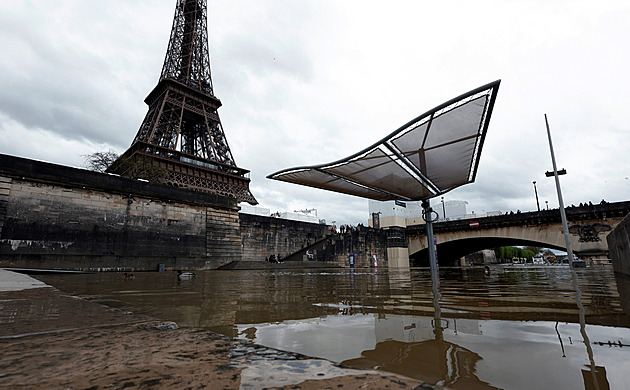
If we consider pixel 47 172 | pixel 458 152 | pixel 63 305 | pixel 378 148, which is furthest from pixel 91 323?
pixel 47 172

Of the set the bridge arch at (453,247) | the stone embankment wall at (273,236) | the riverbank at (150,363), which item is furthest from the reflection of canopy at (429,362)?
the bridge arch at (453,247)

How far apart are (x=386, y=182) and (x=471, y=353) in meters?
6.61

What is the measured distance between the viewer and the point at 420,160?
6.55 m

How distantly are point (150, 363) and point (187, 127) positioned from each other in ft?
143

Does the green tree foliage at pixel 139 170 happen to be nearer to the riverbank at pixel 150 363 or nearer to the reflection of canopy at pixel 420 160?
the reflection of canopy at pixel 420 160

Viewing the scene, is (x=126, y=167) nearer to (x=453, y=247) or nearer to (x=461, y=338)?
(x=461, y=338)

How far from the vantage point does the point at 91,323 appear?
5.46 ft

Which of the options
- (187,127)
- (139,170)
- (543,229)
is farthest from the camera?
(187,127)

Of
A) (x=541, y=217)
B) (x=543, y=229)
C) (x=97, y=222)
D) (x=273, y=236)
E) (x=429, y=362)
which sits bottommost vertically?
(x=429, y=362)

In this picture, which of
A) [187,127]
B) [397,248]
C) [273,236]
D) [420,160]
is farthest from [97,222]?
[187,127]

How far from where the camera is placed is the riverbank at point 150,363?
796 millimetres

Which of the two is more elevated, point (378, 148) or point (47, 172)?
point (47, 172)

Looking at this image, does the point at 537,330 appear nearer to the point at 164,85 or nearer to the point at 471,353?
the point at 471,353

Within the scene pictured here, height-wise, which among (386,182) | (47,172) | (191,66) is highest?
(191,66)
